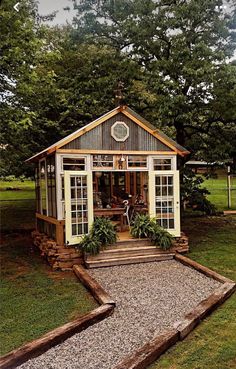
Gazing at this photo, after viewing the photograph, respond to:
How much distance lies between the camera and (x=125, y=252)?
27.5 feet

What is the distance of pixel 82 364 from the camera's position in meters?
3.83

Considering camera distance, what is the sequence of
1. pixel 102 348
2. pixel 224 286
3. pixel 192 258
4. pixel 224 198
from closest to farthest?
pixel 102 348 → pixel 224 286 → pixel 192 258 → pixel 224 198

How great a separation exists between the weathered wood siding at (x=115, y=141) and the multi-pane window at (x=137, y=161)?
0.68ft

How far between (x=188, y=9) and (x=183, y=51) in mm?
1351

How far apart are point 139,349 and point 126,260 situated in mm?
4185

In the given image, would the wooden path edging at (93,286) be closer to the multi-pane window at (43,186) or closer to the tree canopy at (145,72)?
the multi-pane window at (43,186)

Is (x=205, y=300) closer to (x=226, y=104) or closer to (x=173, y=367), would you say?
(x=173, y=367)

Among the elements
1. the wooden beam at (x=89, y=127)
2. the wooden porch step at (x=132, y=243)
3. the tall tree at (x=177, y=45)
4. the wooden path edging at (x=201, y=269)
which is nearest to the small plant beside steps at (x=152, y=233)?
the wooden porch step at (x=132, y=243)

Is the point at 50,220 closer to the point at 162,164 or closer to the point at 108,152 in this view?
the point at 108,152

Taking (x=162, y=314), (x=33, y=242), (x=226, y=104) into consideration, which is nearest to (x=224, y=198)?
(x=226, y=104)

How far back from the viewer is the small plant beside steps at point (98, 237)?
7988mm

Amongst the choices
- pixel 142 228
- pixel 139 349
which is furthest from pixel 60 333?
pixel 142 228

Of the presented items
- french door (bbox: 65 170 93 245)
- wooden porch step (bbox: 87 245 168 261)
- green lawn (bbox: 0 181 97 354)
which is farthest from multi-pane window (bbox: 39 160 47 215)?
wooden porch step (bbox: 87 245 168 261)

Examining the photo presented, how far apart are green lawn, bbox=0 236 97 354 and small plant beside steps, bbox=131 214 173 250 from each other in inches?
80.8
